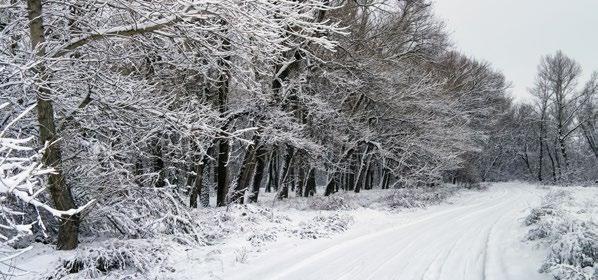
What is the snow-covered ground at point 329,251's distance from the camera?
22.7 feet

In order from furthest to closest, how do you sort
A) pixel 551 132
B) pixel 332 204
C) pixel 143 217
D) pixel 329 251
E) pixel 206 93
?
1. pixel 551 132
2. pixel 332 204
3. pixel 206 93
4. pixel 329 251
5. pixel 143 217

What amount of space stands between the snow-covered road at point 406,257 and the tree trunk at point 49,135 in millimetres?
2609

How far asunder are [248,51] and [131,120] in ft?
8.15

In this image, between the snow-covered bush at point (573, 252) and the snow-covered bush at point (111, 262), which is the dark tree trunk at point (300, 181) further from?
the snow-covered bush at point (111, 262)

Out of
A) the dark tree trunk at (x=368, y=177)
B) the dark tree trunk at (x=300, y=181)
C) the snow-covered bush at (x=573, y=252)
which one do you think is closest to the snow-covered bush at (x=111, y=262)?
the snow-covered bush at (x=573, y=252)

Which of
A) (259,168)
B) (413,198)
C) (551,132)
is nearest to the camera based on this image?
(413,198)

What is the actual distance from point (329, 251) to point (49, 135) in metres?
5.27

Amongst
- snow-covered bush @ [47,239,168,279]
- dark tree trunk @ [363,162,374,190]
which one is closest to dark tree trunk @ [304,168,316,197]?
dark tree trunk @ [363,162,374,190]

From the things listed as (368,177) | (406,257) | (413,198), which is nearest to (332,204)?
(413,198)

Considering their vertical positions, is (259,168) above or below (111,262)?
above

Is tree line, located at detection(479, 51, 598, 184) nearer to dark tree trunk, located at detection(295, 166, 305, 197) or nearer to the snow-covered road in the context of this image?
dark tree trunk, located at detection(295, 166, 305, 197)

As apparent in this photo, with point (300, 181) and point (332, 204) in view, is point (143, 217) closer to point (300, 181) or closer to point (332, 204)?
point (332, 204)

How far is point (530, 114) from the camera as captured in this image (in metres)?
57.2

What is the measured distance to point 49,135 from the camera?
650 centimetres
